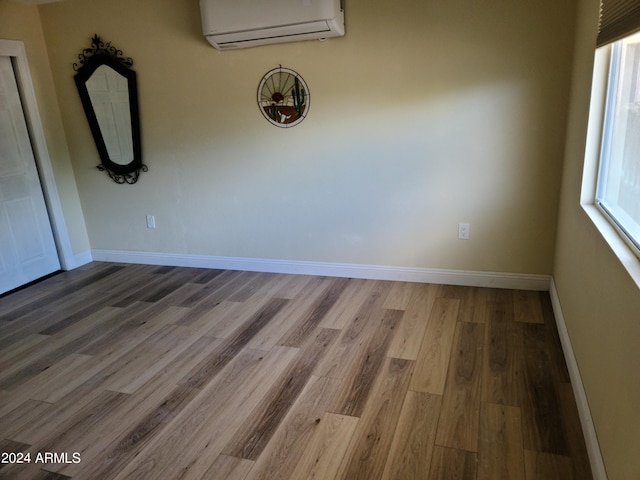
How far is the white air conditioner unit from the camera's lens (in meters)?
3.00

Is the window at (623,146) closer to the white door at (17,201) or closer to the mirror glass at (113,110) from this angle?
the mirror glass at (113,110)

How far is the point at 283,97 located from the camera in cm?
348

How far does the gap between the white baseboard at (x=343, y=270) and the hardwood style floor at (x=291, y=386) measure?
0.33 ft

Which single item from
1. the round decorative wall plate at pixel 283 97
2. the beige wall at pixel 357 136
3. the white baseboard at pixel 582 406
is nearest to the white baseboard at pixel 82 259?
the beige wall at pixel 357 136

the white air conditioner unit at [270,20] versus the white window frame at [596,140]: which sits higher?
the white air conditioner unit at [270,20]

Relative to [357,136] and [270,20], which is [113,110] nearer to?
[270,20]

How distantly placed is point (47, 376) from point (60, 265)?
206 cm

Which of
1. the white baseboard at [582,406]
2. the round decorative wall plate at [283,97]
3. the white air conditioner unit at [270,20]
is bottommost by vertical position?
the white baseboard at [582,406]

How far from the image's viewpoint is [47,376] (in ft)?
8.24

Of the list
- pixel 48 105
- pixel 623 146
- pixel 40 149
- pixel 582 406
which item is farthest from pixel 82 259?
pixel 623 146

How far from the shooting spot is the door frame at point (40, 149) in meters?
3.75

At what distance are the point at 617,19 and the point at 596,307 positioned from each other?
1.06m

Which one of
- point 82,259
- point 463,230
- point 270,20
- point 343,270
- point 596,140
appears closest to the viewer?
point 596,140

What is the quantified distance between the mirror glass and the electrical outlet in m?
2.87
